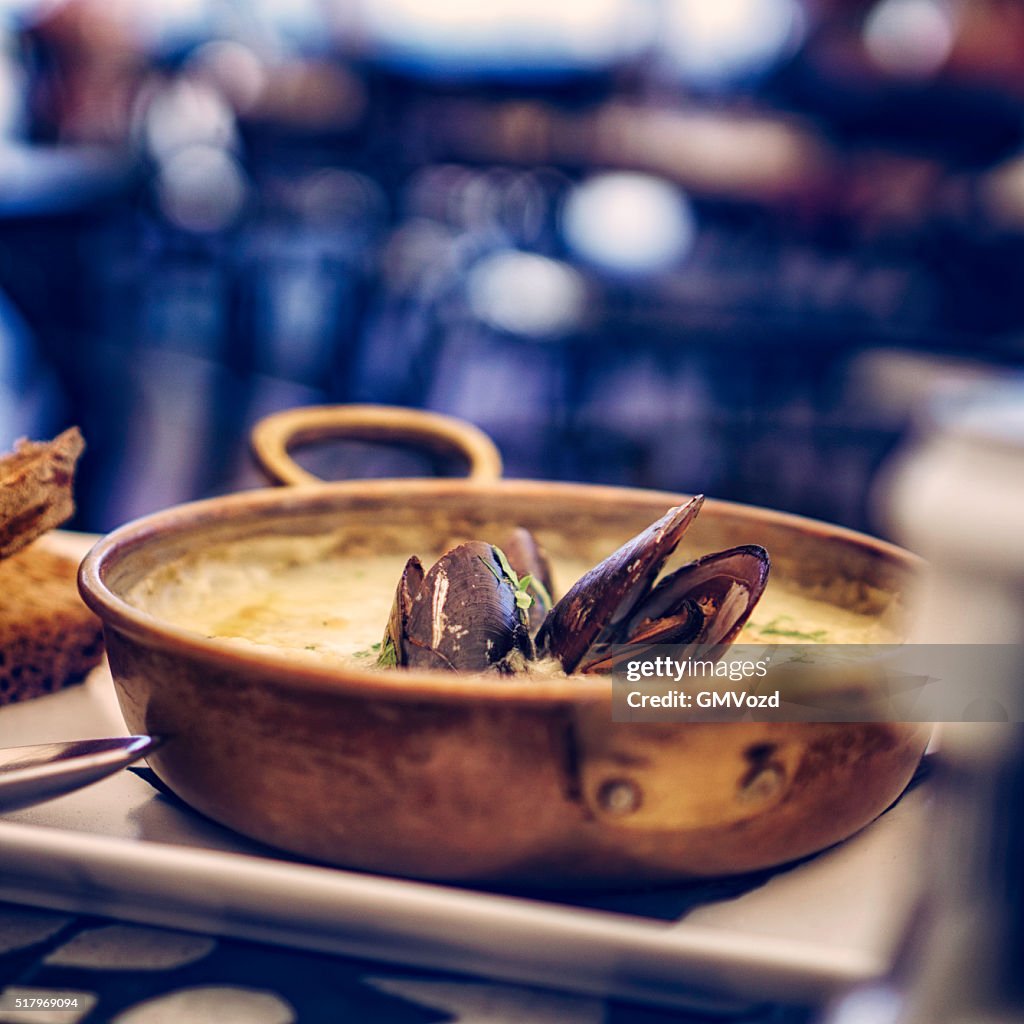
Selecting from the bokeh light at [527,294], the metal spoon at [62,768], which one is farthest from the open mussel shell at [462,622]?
the bokeh light at [527,294]

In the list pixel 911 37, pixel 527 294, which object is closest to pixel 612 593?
pixel 911 37

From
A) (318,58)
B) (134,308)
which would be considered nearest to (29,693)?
(134,308)

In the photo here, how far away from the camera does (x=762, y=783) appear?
67 cm

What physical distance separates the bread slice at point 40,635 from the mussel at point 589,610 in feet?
1.46

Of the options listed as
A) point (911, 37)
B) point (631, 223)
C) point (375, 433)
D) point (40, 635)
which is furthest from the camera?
point (631, 223)

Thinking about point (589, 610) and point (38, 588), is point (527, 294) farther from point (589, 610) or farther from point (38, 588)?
point (589, 610)

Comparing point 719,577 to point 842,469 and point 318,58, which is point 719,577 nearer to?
point 842,469

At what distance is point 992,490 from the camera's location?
364 millimetres

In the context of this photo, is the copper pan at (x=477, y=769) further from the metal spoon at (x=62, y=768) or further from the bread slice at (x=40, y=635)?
the bread slice at (x=40, y=635)

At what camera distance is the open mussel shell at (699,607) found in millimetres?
797

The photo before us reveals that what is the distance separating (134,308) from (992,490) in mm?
9037

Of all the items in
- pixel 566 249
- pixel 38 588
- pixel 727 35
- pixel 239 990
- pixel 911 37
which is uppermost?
pixel 727 35

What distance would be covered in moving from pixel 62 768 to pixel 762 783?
478mm

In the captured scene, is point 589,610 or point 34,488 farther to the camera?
point 34,488
